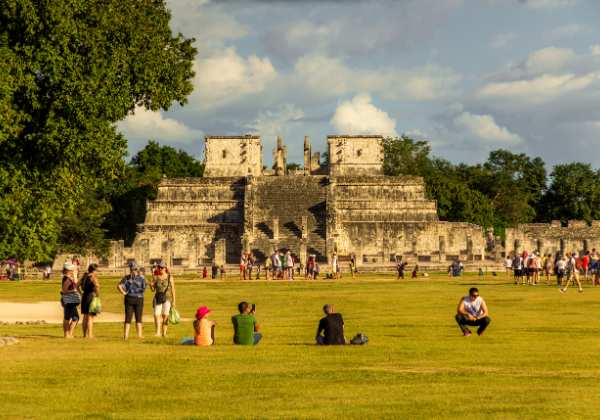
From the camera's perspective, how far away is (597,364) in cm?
1805

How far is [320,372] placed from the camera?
17.0 meters

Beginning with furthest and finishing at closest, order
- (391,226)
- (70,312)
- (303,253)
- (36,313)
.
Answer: (391,226), (303,253), (36,313), (70,312)

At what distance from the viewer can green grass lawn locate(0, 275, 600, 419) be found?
45.3 ft

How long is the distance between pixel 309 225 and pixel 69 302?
197ft

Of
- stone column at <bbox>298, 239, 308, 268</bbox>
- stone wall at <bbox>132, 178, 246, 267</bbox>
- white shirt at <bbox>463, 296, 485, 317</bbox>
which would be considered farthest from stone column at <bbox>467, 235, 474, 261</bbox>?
white shirt at <bbox>463, 296, 485, 317</bbox>

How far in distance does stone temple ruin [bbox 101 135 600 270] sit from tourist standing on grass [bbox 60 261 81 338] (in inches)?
2122

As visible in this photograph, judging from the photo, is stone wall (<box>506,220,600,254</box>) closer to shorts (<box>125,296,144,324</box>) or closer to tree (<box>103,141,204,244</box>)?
tree (<box>103,141,204,244</box>)

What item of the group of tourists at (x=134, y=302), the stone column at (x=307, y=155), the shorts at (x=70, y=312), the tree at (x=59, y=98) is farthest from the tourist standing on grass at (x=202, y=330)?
the stone column at (x=307, y=155)

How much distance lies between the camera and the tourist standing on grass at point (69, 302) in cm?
2314

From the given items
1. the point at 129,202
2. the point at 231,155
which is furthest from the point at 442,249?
A: the point at 129,202

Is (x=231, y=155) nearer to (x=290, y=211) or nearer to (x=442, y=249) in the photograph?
(x=290, y=211)

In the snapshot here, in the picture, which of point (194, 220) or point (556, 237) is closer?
point (194, 220)

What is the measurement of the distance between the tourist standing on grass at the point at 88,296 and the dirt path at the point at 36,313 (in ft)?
19.5

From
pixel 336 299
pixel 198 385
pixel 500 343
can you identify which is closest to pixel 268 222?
pixel 336 299
